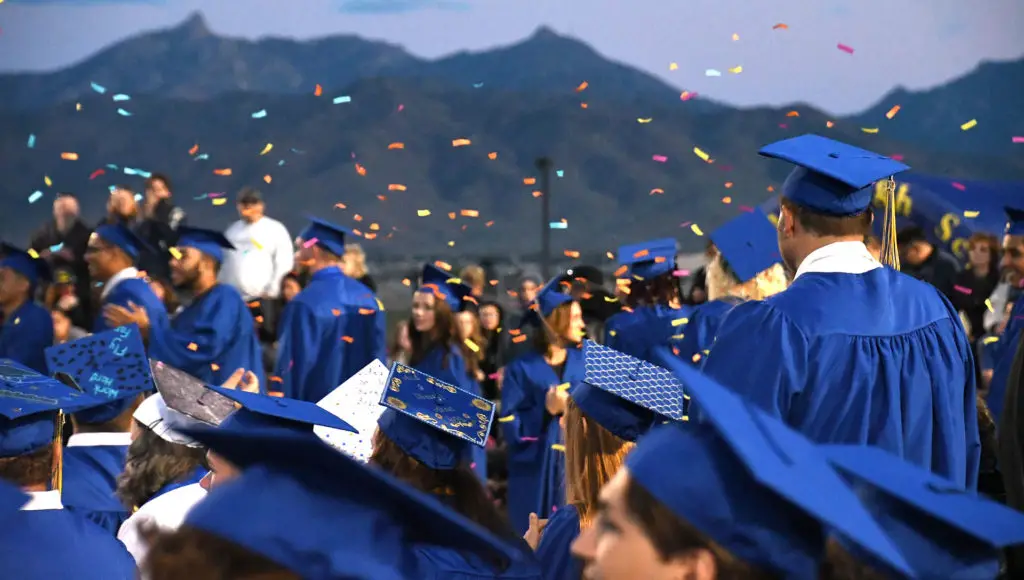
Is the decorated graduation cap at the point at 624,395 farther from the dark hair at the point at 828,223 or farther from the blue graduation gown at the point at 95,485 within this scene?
the blue graduation gown at the point at 95,485

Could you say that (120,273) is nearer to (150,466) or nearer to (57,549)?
(150,466)

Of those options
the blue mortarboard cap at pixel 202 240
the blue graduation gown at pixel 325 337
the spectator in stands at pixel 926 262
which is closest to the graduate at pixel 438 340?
the blue graduation gown at pixel 325 337

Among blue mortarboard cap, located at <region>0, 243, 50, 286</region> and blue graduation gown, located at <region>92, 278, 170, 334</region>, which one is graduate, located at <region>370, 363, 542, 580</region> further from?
blue mortarboard cap, located at <region>0, 243, 50, 286</region>

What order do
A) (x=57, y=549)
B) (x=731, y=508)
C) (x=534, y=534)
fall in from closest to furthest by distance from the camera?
(x=731, y=508)
(x=57, y=549)
(x=534, y=534)

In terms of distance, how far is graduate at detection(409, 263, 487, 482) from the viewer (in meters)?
7.79

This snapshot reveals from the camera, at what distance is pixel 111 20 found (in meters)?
18.5

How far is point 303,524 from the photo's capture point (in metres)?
1.92

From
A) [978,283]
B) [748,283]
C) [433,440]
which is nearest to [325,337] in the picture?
[748,283]

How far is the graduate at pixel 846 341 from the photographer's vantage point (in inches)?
126

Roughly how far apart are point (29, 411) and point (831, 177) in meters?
2.07

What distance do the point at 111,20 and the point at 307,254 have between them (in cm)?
1124

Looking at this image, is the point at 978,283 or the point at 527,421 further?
the point at 978,283

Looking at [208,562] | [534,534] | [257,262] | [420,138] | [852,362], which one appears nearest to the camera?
[208,562]

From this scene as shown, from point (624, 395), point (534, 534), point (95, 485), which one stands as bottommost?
point (95, 485)
